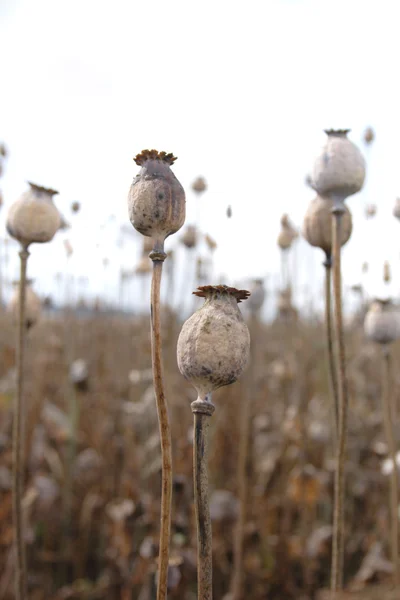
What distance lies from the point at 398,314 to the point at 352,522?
1.61m

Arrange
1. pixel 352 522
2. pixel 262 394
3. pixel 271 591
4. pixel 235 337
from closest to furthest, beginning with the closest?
1. pixel 235 337
2. pixel 271 591
3. pixel 352 522
4. pixel 262 394

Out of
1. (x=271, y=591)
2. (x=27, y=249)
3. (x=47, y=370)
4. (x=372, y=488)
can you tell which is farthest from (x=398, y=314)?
(x=47, y=370)

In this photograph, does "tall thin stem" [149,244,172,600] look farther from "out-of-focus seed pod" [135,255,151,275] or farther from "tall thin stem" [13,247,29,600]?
"out-of-focus seed pod" [135,255,151,275]

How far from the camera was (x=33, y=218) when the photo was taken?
3.63ft

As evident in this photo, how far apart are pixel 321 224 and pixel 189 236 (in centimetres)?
132

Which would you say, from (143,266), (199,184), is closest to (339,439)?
(199,184)

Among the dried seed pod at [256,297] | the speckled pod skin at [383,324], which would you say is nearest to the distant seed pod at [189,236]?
the dried seed pod at [256,297]

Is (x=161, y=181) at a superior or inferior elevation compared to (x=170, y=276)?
inferior

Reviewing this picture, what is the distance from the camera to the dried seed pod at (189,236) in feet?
7.80

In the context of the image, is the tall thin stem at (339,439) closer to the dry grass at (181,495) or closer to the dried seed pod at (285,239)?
the dry grass at (181,495)

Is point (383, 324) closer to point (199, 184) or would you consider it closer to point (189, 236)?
point (189, 236)

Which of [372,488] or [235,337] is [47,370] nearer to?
[372,488]

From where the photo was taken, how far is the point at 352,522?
8.87 ft

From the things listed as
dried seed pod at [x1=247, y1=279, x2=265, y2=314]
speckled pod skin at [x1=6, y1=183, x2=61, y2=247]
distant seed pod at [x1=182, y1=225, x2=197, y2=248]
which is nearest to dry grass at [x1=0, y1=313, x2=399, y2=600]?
dried seed pod at [x1=247, y1=279, x2=265, y2=314]
